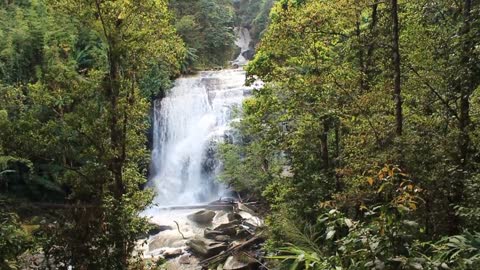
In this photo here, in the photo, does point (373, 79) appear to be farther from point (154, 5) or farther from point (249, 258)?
point (249, 258)

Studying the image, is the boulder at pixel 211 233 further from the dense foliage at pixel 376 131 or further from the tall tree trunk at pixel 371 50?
the tall tree trunk at pixel 371 50

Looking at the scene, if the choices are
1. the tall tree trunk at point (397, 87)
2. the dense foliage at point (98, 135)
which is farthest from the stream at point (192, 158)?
the tall tree trunk at point (397, 87)

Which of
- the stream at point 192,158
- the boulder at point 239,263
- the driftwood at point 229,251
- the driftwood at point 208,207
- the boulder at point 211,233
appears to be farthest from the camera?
the driftwood at point 208,207

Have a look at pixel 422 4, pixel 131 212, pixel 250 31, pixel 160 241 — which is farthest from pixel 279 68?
pixel 250 31

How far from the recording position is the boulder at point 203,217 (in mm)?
14938

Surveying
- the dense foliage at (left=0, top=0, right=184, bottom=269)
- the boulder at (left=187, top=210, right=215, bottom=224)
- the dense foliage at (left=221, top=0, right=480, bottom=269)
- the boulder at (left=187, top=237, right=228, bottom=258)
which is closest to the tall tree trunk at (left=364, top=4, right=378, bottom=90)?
the dense foliage at (left=221, top=0, right=480, bottom=269)

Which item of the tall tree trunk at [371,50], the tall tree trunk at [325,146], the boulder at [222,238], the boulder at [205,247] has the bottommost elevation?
the boulder at [205,247]

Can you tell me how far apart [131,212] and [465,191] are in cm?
507

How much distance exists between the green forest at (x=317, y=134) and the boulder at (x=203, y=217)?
12.9ft

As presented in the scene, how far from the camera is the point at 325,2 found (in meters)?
9.18

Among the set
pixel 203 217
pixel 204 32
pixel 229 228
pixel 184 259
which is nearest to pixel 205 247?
pixel 184 259

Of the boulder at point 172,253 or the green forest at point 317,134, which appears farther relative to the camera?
the boulder at point 172,253

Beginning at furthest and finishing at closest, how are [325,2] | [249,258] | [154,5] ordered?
[249,258]
[325,2]
[154,5]

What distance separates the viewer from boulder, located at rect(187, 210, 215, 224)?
14.9 metres
